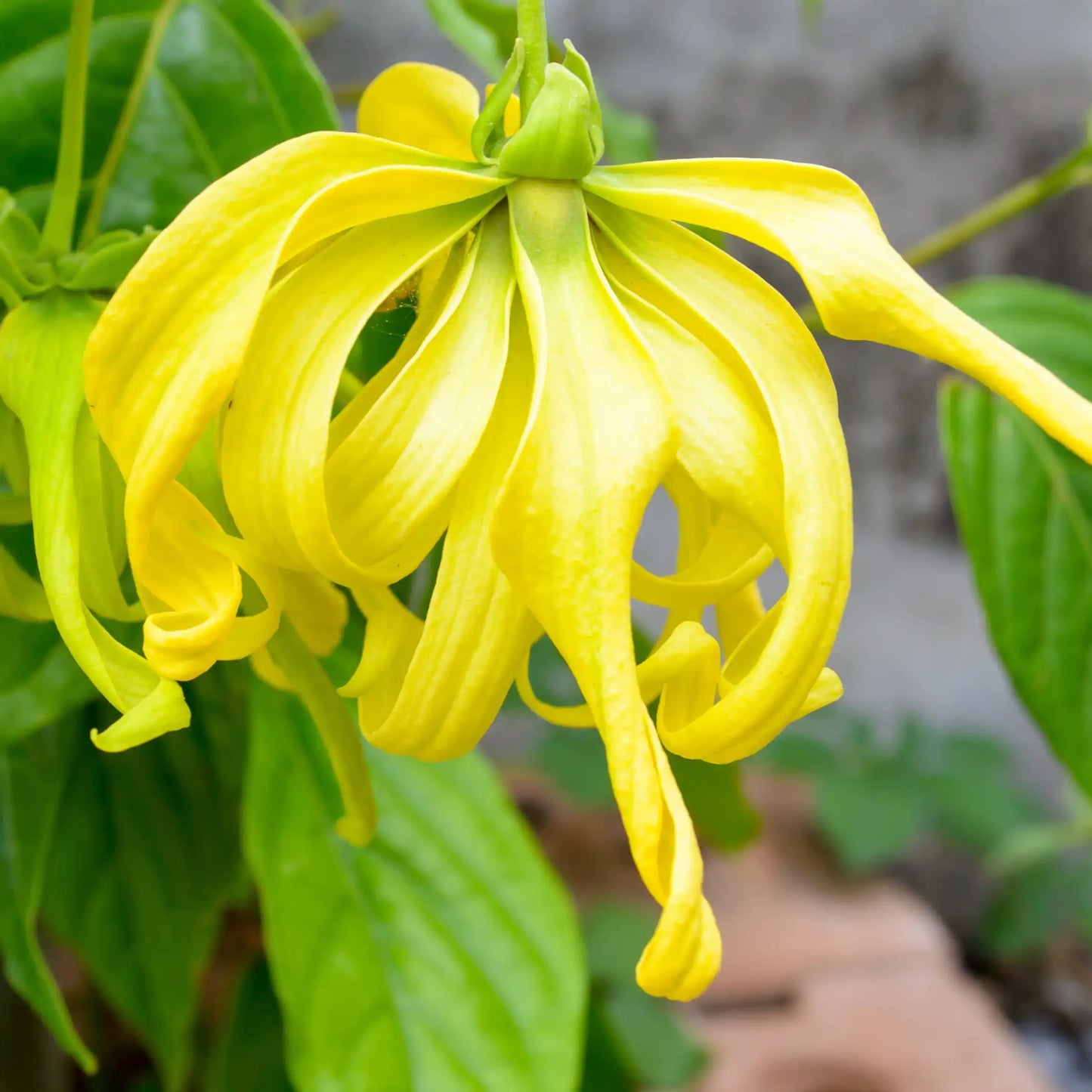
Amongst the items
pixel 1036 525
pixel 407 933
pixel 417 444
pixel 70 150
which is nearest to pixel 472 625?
pixel 417 444

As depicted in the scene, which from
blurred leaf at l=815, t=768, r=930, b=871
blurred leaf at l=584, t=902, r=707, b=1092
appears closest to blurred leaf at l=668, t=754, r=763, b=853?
blurred leaf at l=584, t=902, r=707, b=1092

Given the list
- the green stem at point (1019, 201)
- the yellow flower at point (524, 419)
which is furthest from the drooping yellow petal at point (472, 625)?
the green stem at point (1019, 201)

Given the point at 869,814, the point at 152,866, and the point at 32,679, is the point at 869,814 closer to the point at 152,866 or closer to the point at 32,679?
the point at 152,866

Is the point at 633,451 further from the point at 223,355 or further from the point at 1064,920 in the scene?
the point at 1064,920

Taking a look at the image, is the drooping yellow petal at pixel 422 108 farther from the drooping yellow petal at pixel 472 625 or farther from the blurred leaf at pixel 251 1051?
the blurred leaf at pixel 251 1051

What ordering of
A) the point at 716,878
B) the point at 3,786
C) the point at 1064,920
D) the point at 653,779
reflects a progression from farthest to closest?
the point at 1064,920 < the point at 716,878 < the point at 3,786 < the point at 653,779

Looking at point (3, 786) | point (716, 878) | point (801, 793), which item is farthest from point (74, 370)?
point (801, 793)
